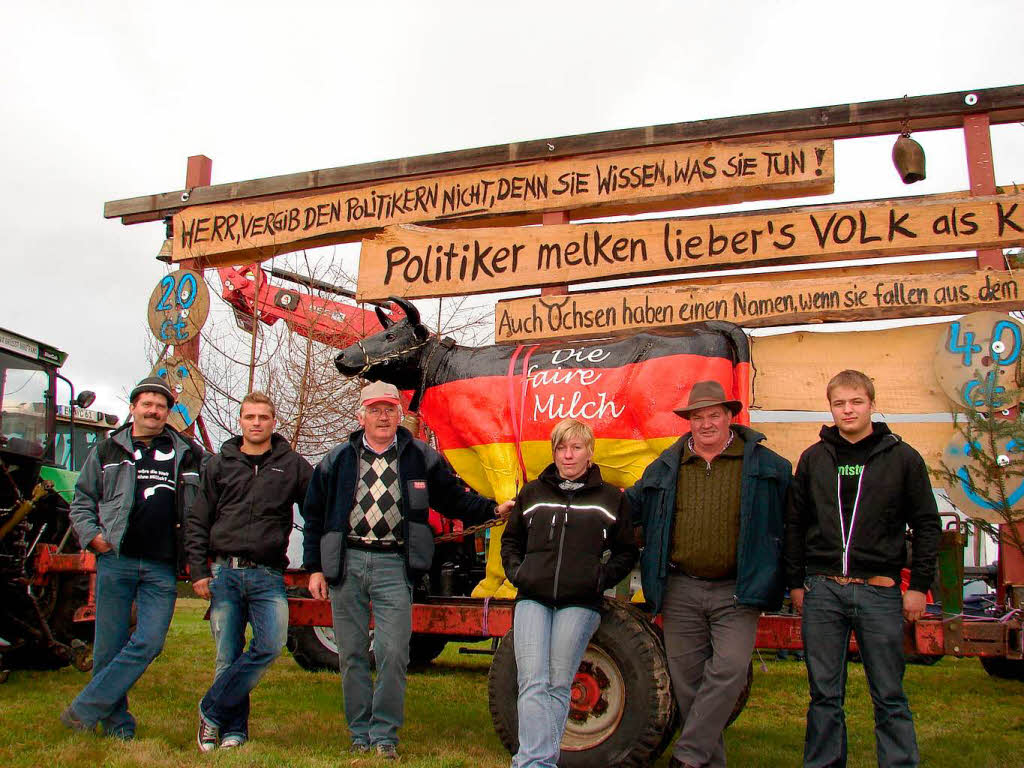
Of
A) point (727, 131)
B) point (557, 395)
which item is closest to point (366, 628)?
point (557, 395)

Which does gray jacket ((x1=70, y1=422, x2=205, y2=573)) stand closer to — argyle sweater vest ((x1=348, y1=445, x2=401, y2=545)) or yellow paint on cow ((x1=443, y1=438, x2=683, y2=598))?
argyle sweater vest ((x1=348, y1=445, x2=401, y2=545))

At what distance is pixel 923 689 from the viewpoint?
7.77 meters

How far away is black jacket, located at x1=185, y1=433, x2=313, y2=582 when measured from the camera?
15.5ft

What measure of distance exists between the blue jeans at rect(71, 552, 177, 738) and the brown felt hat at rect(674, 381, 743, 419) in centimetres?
297

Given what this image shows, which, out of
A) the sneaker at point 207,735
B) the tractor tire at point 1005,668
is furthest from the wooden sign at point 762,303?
the tractor tire at point 1005,668

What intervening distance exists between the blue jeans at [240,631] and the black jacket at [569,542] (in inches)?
55.0

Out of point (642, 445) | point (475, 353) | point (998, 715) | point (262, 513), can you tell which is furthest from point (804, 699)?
point (262, 513)

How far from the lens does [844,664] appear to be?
3.90 metres

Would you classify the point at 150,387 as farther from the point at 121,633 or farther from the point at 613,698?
the point at 613,698

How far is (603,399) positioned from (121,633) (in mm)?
2975

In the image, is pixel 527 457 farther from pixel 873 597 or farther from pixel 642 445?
pixel 873 597

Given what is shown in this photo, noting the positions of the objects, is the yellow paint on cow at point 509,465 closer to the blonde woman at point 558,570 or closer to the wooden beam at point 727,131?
the blonde woman at point 558,570

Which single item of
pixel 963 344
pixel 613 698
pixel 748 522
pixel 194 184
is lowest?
pixel 613 698

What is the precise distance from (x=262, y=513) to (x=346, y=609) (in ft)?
2.25
